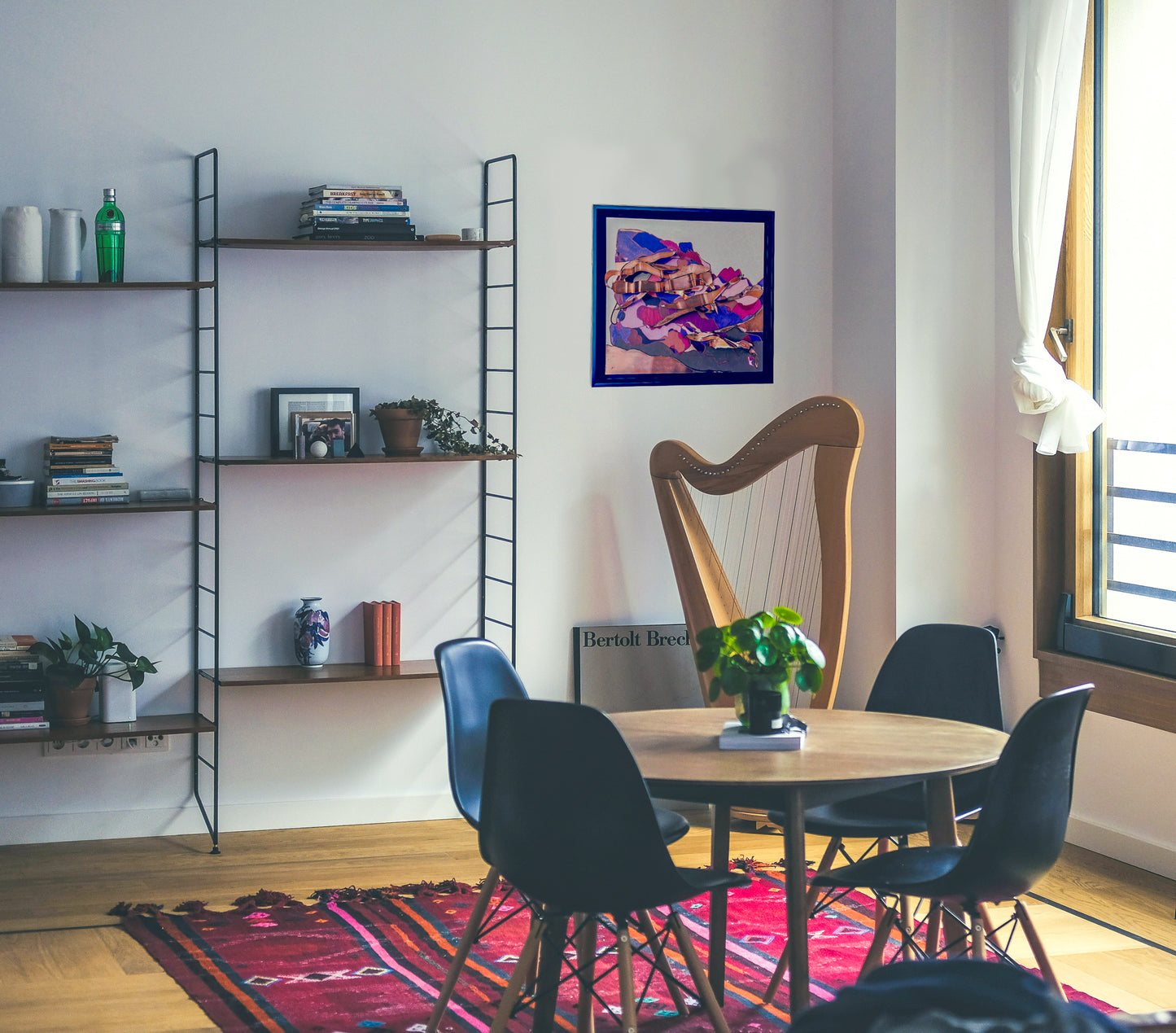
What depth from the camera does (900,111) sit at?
4.30 meters

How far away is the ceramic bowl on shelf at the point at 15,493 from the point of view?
12.8ft

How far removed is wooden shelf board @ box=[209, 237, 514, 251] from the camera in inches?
156

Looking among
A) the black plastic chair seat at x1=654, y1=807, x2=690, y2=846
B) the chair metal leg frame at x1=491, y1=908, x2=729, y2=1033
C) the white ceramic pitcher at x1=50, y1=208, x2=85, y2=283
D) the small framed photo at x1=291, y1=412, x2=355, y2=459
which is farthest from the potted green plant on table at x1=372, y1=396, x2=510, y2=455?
the chair metal leg frame at x1=491, y1=908, x2=729, y2=1033

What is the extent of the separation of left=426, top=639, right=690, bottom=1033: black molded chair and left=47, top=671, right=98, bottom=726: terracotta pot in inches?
57.7

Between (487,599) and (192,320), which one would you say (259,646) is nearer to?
(487,599)

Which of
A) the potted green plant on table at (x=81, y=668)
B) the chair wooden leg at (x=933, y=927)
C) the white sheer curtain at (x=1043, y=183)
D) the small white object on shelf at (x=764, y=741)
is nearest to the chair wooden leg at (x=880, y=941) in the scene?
the chair wooden leg at (x=933, y=927)

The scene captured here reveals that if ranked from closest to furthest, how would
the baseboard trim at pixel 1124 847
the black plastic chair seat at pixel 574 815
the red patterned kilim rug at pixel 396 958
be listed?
the black plastic chair seat at pixel 574 815 < the red patterned kilim rug at pixel 396 958 < the baseboard trim at pixel 1124 847

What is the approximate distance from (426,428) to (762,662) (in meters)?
1.92

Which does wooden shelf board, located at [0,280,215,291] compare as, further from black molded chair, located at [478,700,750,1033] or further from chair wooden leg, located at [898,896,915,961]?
chair wooden leg, located at [898,896,915,961]

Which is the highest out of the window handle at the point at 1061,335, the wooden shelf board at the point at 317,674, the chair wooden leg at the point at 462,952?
the window handle at the point at 1061,335

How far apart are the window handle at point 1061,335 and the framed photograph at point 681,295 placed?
0.96 meters

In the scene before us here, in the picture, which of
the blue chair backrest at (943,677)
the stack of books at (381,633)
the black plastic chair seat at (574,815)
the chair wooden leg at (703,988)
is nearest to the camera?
the black plastic chair seat at (574,815)

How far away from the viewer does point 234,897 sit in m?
3.61

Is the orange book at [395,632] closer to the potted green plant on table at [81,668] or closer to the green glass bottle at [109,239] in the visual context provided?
the potted green plant on table at [81,668]
